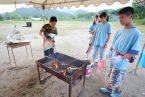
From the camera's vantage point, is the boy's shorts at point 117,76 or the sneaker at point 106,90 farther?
the sneaker at point 106,90

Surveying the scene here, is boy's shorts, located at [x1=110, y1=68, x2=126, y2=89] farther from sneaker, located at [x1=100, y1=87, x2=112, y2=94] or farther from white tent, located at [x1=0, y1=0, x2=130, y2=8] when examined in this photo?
white tent, located at [x1=0, y1=0, x2=130, y2=8]

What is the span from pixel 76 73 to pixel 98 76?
1.67 metres

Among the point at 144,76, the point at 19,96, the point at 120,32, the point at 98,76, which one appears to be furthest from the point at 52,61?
the point at 144,76

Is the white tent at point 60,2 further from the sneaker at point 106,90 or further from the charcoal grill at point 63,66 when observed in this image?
the sneaker at point 106,90

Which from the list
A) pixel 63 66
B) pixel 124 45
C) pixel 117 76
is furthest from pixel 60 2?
pixel 117 76

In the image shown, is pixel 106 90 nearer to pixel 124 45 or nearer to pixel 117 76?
pixel 117 76

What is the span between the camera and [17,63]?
5449 mm

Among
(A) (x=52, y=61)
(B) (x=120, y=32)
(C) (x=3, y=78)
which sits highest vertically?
(B) (x=120, y=32)

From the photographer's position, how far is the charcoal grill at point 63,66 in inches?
115

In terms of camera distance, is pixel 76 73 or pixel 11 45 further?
pixel 11 45

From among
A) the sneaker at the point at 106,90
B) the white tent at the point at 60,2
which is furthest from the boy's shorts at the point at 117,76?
the white tent at the point at 60,2

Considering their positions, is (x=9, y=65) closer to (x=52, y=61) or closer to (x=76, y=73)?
(x=52, y=61)

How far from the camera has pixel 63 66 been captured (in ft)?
11.1

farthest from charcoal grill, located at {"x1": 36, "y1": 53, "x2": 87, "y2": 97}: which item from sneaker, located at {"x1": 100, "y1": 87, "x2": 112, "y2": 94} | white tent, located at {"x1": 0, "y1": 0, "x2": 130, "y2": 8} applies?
white tent, located at {"x1": 0, "y1": 0, "x2": 130, "y2": 8}
